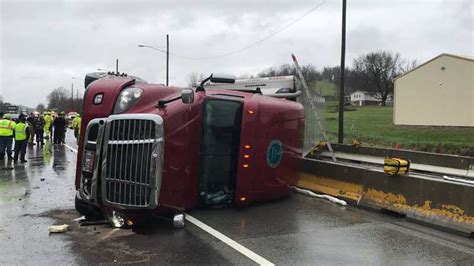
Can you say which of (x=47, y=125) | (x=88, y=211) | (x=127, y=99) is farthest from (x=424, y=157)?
(x=47, y=125)

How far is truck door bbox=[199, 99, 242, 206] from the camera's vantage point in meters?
7.32

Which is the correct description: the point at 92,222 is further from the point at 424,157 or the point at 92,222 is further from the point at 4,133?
the point at 4,133

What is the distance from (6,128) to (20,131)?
0.47 m

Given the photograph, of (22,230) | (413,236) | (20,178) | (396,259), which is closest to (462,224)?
(413,236)

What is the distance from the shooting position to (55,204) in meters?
8.43

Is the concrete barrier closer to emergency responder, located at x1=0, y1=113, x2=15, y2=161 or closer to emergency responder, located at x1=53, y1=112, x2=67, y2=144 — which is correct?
emergency responder, located at x1=0, y1=113, x2=15, y2=161

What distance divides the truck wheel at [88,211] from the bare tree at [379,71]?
9911cm

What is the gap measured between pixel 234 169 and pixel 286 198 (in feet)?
6.05

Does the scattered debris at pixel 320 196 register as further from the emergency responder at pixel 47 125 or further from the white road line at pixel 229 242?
the emergency responder at pixel 47 125

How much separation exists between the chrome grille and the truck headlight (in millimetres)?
382

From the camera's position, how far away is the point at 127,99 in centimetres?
674

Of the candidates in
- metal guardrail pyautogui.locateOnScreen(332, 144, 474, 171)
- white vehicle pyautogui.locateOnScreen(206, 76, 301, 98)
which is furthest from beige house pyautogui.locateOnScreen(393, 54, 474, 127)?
white vehicle pyautogui.locateOnScreen(206, 76, 301, 98)

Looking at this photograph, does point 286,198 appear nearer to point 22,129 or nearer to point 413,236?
point 413,236

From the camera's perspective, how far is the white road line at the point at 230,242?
17.4ft
